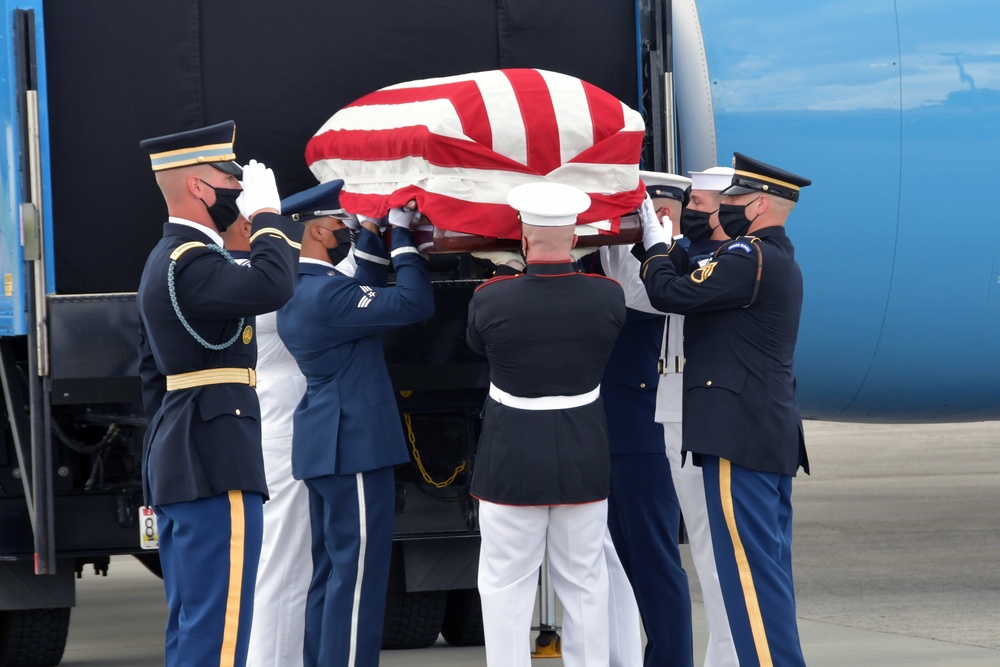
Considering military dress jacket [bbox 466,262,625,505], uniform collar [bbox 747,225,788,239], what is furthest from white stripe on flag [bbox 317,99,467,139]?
uniform collar [bbox 747,225,788,239]

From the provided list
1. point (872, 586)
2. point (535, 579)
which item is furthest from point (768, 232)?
point (872, 586)

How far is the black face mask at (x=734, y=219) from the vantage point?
4344 millimetres

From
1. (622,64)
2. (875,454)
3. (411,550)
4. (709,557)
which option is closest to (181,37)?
(622,64)

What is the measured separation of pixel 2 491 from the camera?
484 centimetres

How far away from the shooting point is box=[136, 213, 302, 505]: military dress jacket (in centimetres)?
361

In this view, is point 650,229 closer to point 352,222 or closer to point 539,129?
point 539,129

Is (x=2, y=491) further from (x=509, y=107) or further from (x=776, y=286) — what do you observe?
(x=776, y=286)

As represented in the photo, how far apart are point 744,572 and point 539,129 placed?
1418 mm

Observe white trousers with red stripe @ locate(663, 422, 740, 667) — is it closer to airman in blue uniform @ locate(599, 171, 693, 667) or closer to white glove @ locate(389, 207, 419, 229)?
airman in blue uniform @ locate(599, 171, 693, 667)

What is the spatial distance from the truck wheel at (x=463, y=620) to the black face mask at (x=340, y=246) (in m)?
1.76

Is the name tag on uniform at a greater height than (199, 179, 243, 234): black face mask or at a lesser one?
lesser

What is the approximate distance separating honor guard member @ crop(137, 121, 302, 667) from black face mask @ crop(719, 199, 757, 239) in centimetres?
137

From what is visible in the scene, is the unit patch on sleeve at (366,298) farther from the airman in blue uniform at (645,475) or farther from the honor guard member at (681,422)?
the honor guard member at (681,422)

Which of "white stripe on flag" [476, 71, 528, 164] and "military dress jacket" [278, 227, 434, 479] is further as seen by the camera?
"military dress jacket" [278, 227, 434, 479]
